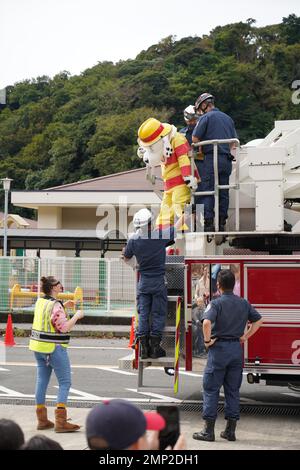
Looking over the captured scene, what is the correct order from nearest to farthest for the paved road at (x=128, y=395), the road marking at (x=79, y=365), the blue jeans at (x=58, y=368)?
the paved road at (x=128, y=395), the blue jeans at (x=58, y=368), the road marking at (x=79, y=365)

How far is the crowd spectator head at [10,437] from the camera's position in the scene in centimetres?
316

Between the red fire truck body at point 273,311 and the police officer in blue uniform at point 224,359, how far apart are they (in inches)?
34.4

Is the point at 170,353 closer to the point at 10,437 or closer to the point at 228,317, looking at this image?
the point at 228,317

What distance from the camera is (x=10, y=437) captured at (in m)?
3.19

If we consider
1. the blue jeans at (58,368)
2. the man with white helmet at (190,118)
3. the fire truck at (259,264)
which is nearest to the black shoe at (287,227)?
the fire truck at (259,264)

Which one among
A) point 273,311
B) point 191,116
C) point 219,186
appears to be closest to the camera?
point 273,311

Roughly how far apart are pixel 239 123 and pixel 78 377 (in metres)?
56.3

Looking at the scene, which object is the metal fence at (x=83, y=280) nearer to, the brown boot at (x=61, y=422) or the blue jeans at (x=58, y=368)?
the blue jeans at (x=58, y=368)

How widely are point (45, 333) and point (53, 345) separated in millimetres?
152

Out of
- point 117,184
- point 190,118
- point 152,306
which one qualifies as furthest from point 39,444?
point 117,184

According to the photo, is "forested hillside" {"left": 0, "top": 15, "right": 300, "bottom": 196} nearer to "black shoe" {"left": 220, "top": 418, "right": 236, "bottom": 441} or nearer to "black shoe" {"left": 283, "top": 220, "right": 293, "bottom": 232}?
"black shoe" {"left": 283, "top": 220, "right": 293, "bottom": 232}

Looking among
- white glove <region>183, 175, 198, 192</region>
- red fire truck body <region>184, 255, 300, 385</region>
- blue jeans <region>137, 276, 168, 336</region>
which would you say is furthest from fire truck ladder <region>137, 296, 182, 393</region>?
white glove <region>183, 175, 198, 192</region>
